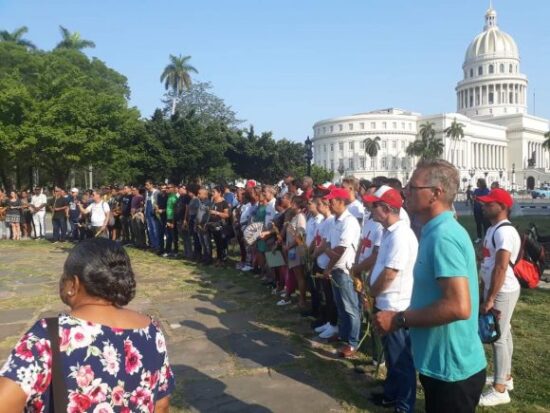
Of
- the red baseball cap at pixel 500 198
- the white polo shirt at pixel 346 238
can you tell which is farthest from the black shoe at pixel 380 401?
the red baseball cap at pixel 500 198

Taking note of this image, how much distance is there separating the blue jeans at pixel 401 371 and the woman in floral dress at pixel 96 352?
2186mm

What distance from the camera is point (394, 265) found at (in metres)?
3.57

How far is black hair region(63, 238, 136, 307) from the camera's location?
6.23 feet

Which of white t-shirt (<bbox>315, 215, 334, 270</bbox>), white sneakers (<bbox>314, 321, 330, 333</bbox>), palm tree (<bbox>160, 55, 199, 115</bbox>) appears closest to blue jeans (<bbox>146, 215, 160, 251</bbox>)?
white t-shirt (<bbox>315, 215, 334, 270</bbox>)

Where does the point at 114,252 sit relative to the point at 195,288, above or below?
above

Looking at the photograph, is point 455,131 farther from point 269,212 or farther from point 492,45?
Result: point 269,212

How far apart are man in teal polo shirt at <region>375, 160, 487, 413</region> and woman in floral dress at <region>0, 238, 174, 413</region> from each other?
1193mm

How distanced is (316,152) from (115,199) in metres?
107

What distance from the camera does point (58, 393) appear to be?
1674 millimetres

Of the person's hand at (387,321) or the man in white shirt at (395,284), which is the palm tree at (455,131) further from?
the person's hand at (387,321)

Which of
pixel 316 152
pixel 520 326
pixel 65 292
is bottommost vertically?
pixel 520 326

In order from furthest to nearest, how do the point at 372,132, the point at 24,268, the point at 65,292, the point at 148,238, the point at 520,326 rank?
the point at 372,132 → the point at 148,238 → the point at 24,268 → the point at 520,326 → the point at 65,292

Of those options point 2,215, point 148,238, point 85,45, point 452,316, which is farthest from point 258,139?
point 452,316

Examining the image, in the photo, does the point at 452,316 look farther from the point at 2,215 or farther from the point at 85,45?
the point at 85,45
